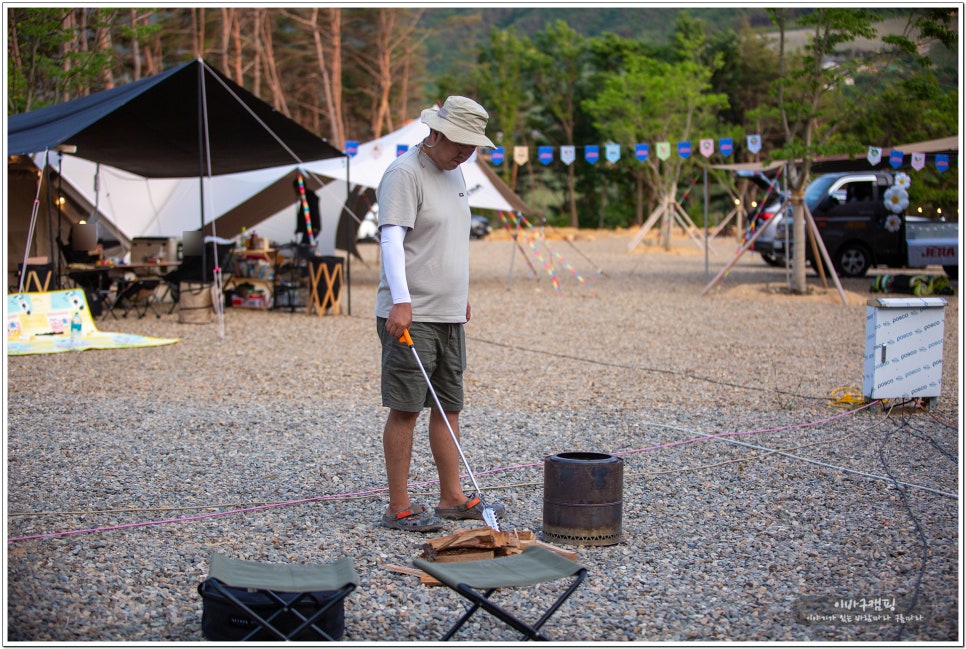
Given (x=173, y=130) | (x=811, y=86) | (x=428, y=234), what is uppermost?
(x=811, y=86)

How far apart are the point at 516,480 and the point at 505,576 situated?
1.94m

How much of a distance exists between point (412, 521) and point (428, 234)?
1.09 m

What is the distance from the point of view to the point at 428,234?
3822mm

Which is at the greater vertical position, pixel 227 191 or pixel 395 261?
pixel 227 191

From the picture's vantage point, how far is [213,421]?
20.0ft

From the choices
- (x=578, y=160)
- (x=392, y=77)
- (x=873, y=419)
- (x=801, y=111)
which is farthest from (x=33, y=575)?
(x=578, y=160)

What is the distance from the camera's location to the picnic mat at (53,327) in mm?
9156

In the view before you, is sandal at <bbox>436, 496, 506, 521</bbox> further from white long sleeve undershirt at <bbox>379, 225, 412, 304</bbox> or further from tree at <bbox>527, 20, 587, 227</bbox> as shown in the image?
tree at <bbox>527, 20, 587, 227</bbox>

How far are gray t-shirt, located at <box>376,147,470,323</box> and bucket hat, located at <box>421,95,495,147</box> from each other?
0.48 ft

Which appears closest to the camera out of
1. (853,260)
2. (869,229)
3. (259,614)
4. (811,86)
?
(259,614)

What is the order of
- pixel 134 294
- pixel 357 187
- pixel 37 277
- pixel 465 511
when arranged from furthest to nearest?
pixel 357 187 < pixel 134 294 < pixel 37 277 < pixel 465 511

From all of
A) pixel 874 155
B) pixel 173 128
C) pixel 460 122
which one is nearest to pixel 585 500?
pixel 460 122

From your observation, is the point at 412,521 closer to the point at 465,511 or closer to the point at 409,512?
the point at 409,512

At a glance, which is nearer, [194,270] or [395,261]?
[395,261]
